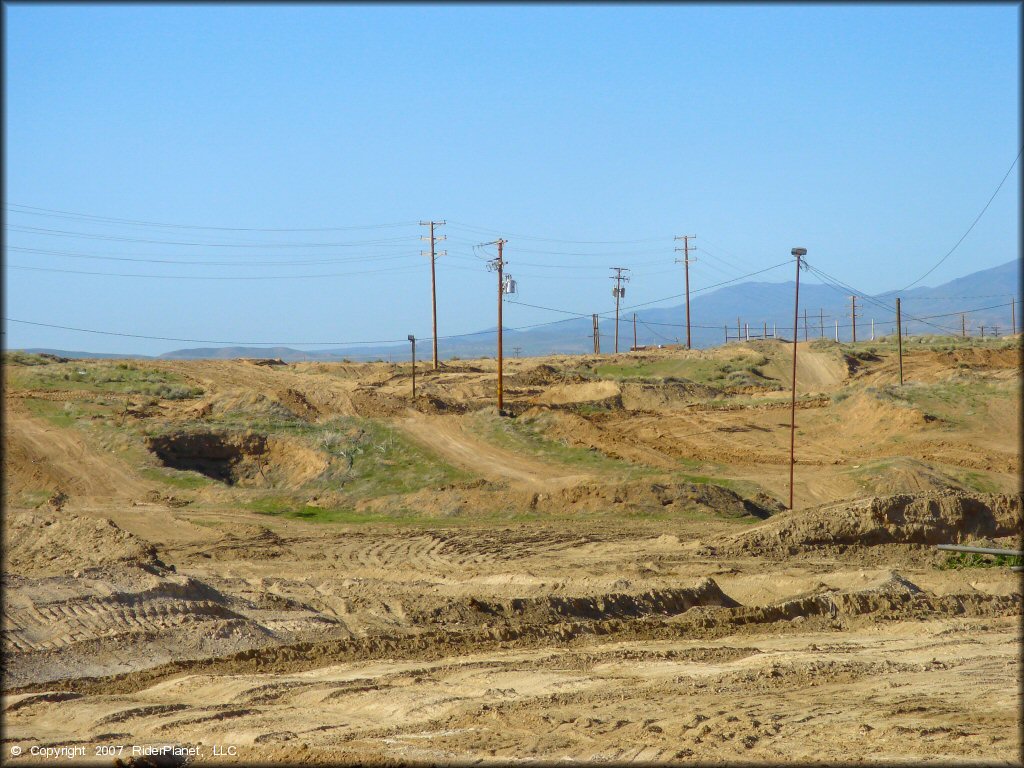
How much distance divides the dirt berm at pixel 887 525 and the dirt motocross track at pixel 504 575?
8 centimetres

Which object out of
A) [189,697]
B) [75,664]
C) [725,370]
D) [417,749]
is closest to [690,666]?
[417,749]

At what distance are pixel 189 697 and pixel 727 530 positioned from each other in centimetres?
1770

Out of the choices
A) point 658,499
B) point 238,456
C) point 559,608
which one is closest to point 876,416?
point 658,499

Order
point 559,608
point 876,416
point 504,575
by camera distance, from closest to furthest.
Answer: point 559,608, point 504,575, point 876,416

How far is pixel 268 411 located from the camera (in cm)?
4584

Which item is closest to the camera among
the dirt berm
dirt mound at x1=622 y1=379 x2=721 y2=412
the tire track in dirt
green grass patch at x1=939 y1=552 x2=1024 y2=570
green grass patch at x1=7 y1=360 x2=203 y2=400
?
green grass patch at x1=939 y1=552 x2=1024 y2=570

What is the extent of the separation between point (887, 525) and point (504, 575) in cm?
1042

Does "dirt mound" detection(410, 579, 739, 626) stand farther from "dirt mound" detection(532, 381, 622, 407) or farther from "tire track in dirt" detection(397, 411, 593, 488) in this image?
"dirt mound" detection(532, 381, 622, 407)

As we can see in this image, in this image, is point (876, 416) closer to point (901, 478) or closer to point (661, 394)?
point (901, 478)

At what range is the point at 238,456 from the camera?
39094 mm

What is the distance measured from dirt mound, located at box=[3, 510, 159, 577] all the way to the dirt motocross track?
10cm

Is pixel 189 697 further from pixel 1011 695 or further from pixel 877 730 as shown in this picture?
pixel 1011 695

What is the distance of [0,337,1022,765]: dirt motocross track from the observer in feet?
39.2

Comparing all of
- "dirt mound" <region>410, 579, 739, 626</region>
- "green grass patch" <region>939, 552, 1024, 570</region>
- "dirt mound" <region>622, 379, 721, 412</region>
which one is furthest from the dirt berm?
"dirt mound" <region>622, 379, 721, 412</region>
